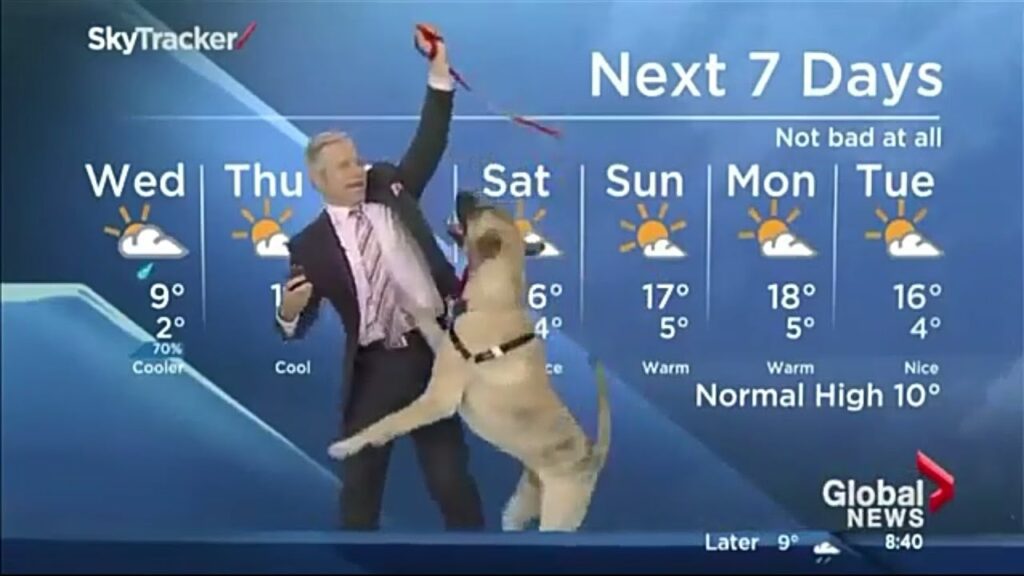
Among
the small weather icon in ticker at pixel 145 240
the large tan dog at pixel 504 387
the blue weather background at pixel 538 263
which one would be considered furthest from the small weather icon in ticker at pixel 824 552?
the small weather icon in ticker at pixel 145 240

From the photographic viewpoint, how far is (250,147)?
102cm

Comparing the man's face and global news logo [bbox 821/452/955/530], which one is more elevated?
the man's face

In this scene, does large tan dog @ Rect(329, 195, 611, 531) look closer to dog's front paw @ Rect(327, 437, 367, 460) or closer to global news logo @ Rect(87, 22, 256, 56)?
dog's front paw @ Rect(327, 437, 367, 460)

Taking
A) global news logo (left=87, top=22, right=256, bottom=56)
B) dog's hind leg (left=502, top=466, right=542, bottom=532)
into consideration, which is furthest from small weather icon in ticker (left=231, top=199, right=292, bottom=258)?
dog's hind leg (left=502, top=466, right=542, bottom=532)

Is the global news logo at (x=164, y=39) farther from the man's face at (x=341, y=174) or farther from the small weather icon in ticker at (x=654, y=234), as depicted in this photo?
the small weather icon in ticker at (x=654, y=234)

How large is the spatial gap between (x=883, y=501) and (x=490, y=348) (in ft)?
0.92

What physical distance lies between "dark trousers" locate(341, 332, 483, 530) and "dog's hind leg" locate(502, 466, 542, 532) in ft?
0.07

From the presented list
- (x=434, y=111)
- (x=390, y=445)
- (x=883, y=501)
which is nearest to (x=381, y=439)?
(x=390, y=445)

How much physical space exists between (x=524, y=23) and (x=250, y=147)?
0.65ft

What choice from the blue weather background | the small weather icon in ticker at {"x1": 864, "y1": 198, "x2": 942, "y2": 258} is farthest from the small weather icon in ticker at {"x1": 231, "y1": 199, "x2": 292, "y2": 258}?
the small weather icon in ticker at {"x1": 864, "y1": 198, "x2": 942, "y2": 258}

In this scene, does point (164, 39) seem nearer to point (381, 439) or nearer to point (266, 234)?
point (266, 234)

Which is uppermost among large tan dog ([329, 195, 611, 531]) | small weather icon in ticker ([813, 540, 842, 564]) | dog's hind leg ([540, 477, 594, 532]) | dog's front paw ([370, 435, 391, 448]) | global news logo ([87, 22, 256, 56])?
global news logo ([87, 22, 256, 56])

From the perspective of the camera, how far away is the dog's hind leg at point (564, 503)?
40.4 inches

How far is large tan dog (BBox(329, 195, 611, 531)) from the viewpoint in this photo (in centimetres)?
102
